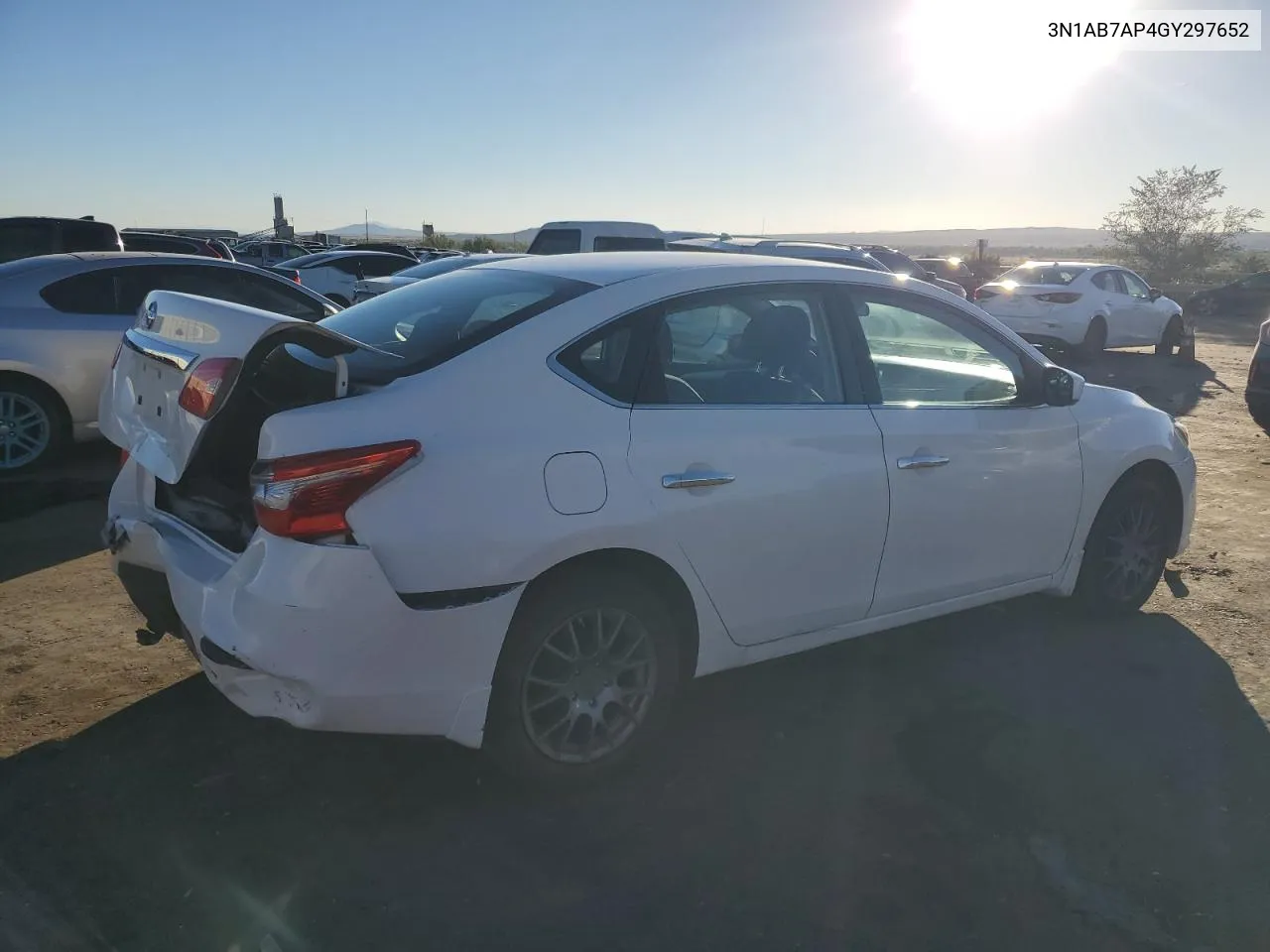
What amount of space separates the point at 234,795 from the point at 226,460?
1075mm

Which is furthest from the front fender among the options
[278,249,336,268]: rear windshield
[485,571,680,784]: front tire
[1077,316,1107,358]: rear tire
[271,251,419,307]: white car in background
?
[278,249,336,268]: rear windshield

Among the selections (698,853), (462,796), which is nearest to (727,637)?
(698,853)

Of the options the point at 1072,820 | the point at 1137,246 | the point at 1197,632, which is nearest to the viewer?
the point at 1072,820

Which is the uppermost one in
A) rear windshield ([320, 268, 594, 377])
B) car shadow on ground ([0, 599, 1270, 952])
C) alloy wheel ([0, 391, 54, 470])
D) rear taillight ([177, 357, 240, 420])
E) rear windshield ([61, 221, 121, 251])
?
rear windshield ([61, 221, 121, 251])

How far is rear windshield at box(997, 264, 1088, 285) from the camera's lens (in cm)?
1692

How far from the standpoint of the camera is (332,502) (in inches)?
111

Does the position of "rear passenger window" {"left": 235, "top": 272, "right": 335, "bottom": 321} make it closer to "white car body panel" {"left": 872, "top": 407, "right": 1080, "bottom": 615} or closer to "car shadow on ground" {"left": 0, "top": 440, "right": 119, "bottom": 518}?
"car shadow on ground" {"left": 0, "top": 440, "right": 119, "bottom": 518}

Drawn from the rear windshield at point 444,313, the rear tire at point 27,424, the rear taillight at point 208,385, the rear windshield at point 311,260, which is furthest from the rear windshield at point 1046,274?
the rear taillight at point 208,385

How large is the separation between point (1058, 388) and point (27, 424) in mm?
6614

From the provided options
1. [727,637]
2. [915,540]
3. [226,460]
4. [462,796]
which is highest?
[226,460]

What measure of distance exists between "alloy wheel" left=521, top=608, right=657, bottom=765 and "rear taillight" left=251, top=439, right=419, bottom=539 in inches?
29.4

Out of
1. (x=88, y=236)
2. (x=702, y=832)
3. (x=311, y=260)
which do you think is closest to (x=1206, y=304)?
(x=311, y=260)

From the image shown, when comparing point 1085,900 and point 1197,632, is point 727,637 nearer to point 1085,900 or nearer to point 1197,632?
point 1085,900

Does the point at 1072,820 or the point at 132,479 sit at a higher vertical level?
the point at 132,479
